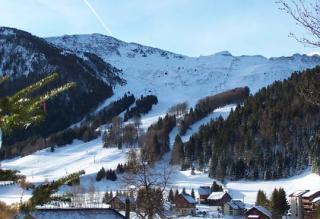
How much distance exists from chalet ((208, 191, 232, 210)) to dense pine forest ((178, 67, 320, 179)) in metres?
32.4

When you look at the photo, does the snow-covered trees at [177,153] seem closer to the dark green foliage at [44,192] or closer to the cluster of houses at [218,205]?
the cluster of houses at [218,205]

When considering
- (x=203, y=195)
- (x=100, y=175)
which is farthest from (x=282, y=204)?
(x=100, y=175)

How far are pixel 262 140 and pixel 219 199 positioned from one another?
165ft

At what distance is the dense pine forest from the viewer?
14050cm

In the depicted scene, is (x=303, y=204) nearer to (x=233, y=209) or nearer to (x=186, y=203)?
(x=233, y=209)

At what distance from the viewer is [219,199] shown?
106250mm

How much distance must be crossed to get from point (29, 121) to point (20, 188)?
1.68 ft

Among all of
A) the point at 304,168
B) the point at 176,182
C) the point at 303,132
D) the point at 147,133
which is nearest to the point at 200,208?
the point at 176,182

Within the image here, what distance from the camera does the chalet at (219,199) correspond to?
343 feet

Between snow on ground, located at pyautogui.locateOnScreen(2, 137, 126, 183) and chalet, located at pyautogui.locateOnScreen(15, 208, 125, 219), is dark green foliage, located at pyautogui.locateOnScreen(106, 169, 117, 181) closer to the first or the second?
snow on ground, located at pyautogui.locateOnScreen(2, 137, 126, 183)

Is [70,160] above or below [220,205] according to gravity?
above

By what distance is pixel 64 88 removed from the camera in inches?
157

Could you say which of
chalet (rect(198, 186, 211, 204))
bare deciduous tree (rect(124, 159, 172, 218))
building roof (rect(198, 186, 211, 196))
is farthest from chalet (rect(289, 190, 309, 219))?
bare deciduous tree (rect(124, 159, 172, 218))

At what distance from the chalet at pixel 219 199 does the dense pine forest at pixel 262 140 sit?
32.4 metres
